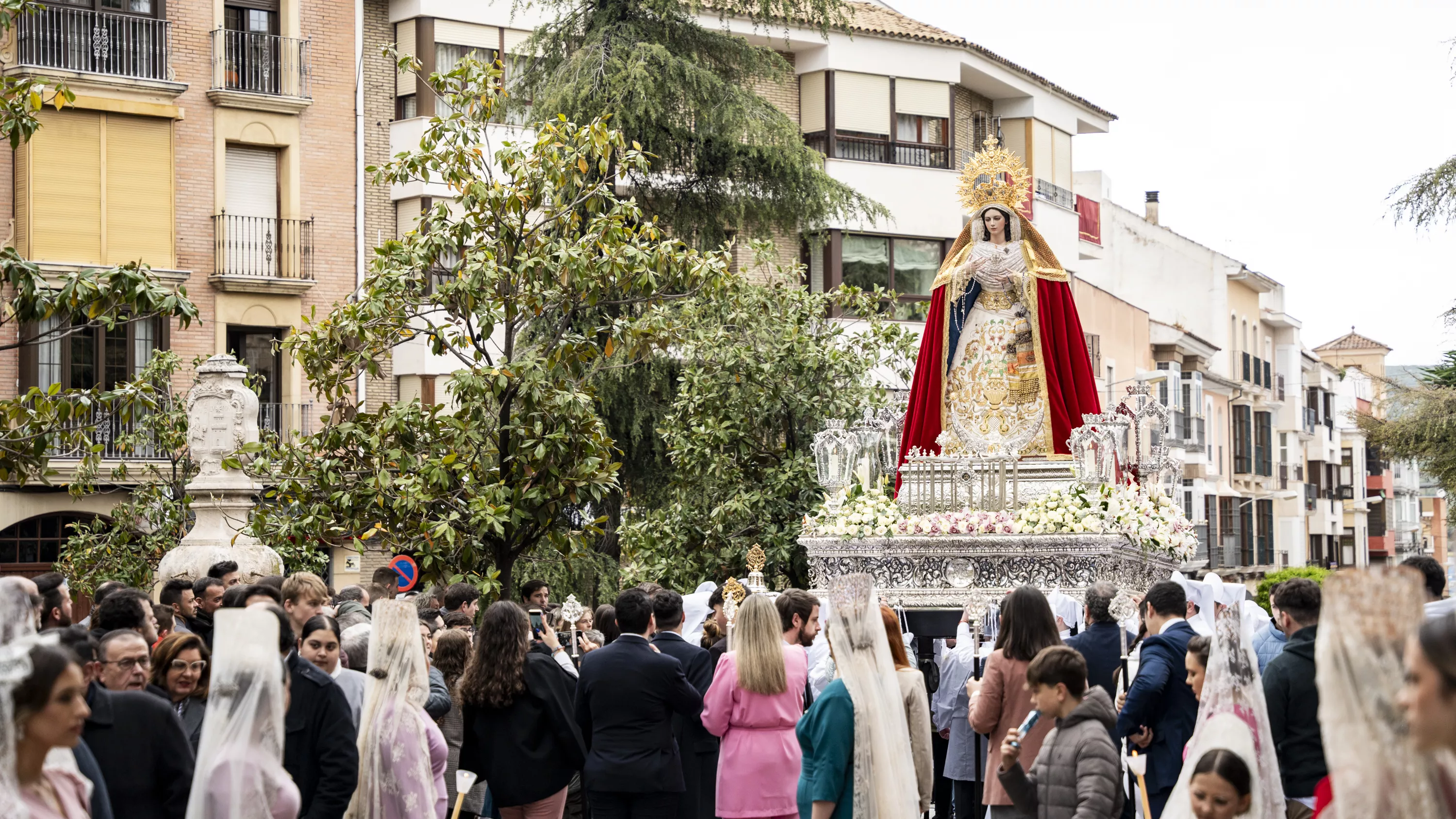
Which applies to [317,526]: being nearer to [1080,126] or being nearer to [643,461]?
[643,461]

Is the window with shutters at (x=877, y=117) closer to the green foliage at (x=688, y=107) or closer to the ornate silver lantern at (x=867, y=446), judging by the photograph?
the green foliage at (x=688, y=107)

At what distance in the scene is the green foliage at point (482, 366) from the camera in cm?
1484

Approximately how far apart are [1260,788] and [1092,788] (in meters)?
0.57

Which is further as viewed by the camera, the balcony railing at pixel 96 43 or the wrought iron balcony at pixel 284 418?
the wrought iron balcony at pixel 284 418

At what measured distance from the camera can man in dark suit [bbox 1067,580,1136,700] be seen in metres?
9.58

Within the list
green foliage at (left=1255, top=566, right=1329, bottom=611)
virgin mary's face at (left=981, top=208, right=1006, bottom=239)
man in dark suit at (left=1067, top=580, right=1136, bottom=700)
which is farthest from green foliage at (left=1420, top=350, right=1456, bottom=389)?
man in dark suit at (left=1067, top=580, right=1136, bottom=700)

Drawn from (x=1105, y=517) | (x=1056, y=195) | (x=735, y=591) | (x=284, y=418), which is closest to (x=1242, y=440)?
(x=1056, y=195)

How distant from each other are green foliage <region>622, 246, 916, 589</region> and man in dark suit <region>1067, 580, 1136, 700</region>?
11497 millimetres

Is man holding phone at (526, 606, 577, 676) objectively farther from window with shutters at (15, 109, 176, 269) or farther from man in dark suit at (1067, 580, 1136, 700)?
window with shutters at (15, 109, 176, 269)

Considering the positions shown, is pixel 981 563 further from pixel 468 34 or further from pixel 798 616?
pixel 468 34

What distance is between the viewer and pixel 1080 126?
40.8 metres

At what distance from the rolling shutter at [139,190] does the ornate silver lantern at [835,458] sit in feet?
48.8

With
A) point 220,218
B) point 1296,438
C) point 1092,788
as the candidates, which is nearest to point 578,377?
point 1092,788

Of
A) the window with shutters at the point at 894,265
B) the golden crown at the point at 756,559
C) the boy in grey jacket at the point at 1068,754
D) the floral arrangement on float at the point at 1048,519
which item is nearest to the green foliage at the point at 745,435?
the golden crown at the point at 756,559
